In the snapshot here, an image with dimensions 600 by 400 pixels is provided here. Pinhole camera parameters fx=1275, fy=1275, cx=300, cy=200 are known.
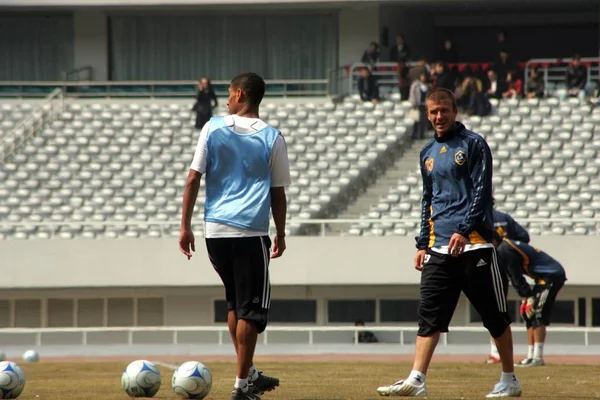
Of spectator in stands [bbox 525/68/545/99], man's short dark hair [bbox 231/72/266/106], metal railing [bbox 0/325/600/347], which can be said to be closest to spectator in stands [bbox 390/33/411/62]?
spectator in stands [bbox 525/68/545/99]

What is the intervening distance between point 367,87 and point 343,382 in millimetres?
20175

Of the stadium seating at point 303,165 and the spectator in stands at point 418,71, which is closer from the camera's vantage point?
the stadium seating at point 303,165

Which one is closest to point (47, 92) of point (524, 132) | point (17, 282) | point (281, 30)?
point (281, 30)

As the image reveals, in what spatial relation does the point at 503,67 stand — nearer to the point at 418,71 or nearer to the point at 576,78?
the point at 576,78

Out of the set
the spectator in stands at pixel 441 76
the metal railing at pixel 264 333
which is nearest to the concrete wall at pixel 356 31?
the spectator in stands at pixel 441 76

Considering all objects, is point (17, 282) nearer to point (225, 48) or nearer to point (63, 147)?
point (63, 147)

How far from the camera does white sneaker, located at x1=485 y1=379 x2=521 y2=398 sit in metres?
7.98

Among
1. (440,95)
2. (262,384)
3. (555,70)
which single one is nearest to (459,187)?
(440,95)

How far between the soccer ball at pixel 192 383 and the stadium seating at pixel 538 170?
1557 cm

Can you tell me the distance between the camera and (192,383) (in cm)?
791

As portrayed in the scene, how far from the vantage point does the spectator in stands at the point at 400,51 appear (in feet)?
99.6

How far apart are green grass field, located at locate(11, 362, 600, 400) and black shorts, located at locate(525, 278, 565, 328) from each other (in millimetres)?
493

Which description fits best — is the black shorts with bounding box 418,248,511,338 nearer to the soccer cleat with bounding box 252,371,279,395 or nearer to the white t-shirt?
the soccer cleat with bounding box 252,371,279,395

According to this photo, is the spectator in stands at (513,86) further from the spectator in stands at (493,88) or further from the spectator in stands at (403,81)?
the spectator in stands at (403,81)
